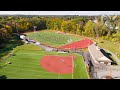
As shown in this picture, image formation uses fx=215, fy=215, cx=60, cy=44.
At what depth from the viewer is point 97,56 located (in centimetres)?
827

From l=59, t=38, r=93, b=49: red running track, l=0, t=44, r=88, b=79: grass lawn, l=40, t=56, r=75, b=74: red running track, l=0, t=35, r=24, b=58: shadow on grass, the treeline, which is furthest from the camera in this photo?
l=59, t=38, r=93, b=49: red running track

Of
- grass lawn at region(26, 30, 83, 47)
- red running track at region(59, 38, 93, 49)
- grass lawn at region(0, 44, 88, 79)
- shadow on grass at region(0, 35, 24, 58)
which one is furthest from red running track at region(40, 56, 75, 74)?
shadow on grass at region(0, 35, 24, 58)

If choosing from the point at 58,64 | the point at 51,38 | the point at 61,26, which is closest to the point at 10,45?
the point at 51,38

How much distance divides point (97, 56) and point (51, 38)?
6.51ft

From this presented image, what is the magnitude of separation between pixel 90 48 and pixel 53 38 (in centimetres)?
154

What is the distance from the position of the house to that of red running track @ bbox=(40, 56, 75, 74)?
762 mm

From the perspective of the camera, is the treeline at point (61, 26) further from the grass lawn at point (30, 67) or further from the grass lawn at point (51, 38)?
the grass lawn at point (30, 67)

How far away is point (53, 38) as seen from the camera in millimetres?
Answer: 8750

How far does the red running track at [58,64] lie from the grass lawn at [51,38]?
747mm

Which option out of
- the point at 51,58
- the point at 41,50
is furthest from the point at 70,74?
the point at 41,50

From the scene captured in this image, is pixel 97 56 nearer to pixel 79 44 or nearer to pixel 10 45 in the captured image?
pixel 79 44

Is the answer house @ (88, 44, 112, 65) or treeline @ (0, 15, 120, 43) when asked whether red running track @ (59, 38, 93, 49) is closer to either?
house @ (88, 44, 112, 65)

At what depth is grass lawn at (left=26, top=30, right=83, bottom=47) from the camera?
8.66 meters

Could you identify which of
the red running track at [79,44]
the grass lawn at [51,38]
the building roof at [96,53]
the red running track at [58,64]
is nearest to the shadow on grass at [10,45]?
the grass lawn at [51,38]
